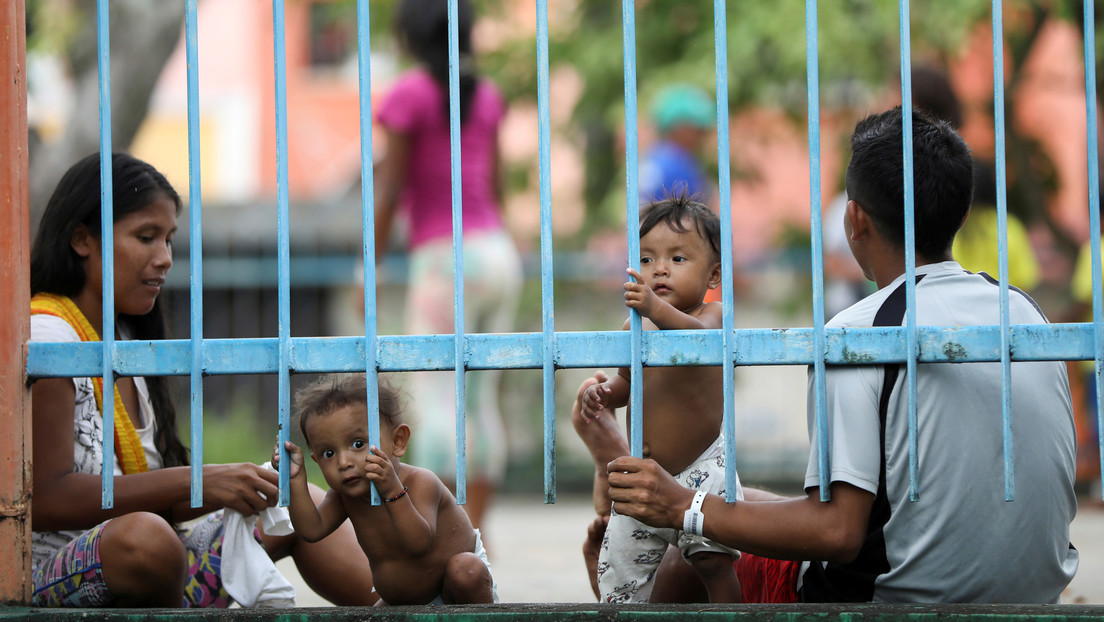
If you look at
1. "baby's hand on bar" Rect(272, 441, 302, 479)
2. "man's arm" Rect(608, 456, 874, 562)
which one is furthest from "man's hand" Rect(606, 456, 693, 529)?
"baby's hand on bar" Rect(272, 441, 302, 479)

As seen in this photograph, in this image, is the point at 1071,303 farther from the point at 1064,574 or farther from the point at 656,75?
the point at 1064,574

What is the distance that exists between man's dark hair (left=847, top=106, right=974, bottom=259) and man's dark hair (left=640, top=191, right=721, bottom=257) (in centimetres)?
45

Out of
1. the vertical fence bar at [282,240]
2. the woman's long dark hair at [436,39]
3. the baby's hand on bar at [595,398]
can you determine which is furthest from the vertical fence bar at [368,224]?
the woman's long dark hair at [436,39]

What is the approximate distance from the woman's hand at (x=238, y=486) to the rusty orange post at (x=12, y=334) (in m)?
0.35

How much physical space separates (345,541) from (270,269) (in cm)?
802

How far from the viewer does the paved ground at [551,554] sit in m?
3.78

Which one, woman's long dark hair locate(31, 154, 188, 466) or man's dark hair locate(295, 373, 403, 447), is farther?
woman's long dark hair locate(31, 154, 188, 466)

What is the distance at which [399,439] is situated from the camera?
7.82ft

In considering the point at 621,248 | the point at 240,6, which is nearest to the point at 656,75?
the point at 621,248

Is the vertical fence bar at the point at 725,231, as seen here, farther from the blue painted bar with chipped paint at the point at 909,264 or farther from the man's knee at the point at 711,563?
the man's knee at the point at 711,563

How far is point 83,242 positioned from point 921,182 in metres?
1.83

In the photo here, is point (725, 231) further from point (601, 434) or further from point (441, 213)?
point (441, 213)

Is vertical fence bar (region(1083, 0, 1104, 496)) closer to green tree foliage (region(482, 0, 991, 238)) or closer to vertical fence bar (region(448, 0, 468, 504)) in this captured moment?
vertical fence bar (region(448, 0, 468, 504))

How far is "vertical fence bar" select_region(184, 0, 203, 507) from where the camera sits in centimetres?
206
